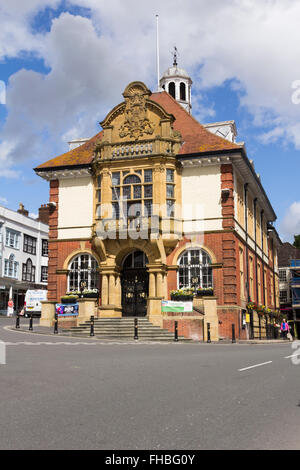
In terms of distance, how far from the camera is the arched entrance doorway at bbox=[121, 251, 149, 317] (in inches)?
1144

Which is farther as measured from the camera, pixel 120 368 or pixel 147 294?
pixel 147 294

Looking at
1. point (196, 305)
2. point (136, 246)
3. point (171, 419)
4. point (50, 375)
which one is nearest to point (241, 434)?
point (171, 419)

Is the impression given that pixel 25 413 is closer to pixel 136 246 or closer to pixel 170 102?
pixel 136 246

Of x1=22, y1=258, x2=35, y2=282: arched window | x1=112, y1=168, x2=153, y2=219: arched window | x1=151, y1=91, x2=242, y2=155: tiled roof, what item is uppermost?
x1=151, y1=91, x2=242, y2=155: tiled roof

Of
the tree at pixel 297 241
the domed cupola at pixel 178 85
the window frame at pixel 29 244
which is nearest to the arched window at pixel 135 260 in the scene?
the domed cupola at pixel 178 85

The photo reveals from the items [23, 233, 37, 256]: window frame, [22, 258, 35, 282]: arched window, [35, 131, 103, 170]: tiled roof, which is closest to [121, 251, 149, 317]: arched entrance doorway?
[35, 131, 103, 170]: tiled roof

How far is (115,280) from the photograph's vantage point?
28656mm

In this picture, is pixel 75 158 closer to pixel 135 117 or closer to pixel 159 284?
pixel 135 117

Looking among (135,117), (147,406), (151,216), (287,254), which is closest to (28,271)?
(135,117)

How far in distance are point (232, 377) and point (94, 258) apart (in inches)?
821

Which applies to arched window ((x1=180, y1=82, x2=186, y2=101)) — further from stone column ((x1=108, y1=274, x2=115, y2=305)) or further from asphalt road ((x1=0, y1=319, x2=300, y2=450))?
asphalt road ((x1=0, y1=319, x2=300, y2=450))

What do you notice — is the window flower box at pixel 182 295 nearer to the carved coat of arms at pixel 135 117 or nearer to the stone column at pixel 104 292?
the stone column at pixel 104 292

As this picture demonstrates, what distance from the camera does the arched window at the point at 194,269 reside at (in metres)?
27.6

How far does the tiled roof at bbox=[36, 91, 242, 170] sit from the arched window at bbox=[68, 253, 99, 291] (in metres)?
5.74
